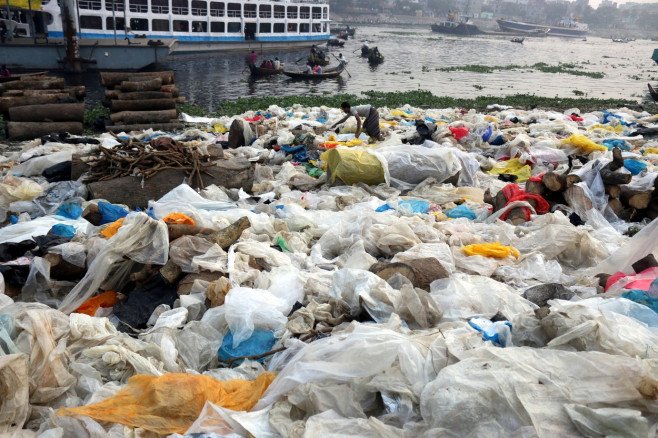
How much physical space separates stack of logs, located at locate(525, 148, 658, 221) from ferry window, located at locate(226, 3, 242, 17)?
3326cm

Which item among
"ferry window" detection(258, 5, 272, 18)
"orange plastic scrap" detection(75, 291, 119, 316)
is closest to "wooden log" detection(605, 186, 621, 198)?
"orange plastic scrap" detection(75, 291, 119, 316)

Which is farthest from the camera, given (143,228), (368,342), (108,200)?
(108,200)

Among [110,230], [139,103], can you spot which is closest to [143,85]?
[139,103]

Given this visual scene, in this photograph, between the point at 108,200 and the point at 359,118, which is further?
the point at 359,118

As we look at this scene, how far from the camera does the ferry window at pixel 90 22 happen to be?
95.1 ft

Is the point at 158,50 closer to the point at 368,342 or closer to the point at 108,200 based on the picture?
the point at 108,200

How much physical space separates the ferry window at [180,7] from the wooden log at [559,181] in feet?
103

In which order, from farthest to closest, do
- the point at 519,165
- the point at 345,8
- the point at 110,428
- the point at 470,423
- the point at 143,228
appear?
the point at 345,8 → the point at 519,165 → the point at 143,228 → the point at 110,428 → the point at 470,423

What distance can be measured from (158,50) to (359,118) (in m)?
18.6

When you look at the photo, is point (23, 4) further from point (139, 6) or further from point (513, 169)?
point (513, 169)

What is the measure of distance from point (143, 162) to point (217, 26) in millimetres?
31983

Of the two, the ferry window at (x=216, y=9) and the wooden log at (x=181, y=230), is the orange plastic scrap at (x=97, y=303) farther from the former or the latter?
the ferry window at (x=216, y=9)

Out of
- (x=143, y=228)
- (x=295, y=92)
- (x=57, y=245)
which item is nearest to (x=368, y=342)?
(x=143, y=228)

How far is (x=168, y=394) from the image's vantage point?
94.2 inches
